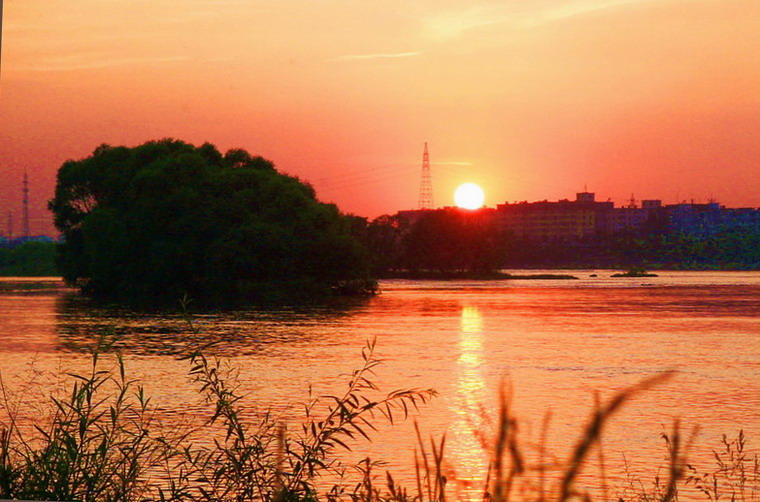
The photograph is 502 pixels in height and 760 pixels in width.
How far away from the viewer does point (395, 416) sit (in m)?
13.6

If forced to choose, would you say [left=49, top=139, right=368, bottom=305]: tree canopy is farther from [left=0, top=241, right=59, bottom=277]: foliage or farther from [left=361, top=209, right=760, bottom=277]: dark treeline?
[left=361, top=209, right=760, bottom=277]: dark treeline

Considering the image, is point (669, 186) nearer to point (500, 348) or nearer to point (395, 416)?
point (395, 416)

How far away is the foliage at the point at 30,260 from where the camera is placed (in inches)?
2062

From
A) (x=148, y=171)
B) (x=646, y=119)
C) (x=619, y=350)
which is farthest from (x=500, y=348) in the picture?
(x=148, y=171)

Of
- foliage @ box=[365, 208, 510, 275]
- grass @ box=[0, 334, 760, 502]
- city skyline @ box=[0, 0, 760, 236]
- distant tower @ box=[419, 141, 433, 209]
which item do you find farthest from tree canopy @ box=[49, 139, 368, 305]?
foliage @ box=[365, 208, 510, 275]

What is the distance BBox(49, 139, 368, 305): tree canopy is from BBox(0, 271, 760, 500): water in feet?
17.8

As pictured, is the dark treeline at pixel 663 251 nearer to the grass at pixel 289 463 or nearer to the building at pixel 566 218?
the building at pixel 566 218

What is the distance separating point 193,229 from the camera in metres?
47.2

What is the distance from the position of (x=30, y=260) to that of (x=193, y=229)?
63.0ft

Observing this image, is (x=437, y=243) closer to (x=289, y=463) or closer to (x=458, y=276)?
(x=458, y=276)

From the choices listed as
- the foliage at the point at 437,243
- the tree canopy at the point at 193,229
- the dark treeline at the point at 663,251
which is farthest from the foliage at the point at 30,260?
the foliage at the point at 437,243

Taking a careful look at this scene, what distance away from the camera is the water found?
12273 mm

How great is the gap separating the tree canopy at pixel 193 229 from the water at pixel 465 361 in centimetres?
543

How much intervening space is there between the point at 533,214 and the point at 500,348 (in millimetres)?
23895
